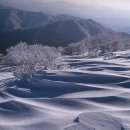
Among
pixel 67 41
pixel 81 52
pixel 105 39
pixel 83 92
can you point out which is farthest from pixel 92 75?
pixel 67 41

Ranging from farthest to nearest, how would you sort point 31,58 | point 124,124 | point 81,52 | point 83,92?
point 81,52, point 31,58, point 83,92, point 124,124

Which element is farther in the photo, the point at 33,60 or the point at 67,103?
the point at 33,60

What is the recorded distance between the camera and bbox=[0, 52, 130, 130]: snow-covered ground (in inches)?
354

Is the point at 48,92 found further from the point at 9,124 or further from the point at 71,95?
the point at 9,124

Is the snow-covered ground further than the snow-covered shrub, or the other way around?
the snow-covered shrub

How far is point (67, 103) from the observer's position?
1169 cm

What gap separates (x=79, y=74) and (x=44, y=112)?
733cm

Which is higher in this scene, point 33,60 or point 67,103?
point 33,60

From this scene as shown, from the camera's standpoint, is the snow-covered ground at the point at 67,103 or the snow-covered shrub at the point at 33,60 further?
the snow-covered shrub at the point at 33,60

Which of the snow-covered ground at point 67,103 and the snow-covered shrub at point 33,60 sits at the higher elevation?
the snow-covered shrub at point 33,60

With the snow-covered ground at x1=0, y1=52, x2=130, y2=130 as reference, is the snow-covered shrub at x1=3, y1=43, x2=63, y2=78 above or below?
above

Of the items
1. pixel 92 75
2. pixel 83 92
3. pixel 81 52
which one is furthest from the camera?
pixel 81 52

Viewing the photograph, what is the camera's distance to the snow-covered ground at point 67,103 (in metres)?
8.98

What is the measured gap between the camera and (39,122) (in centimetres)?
916
